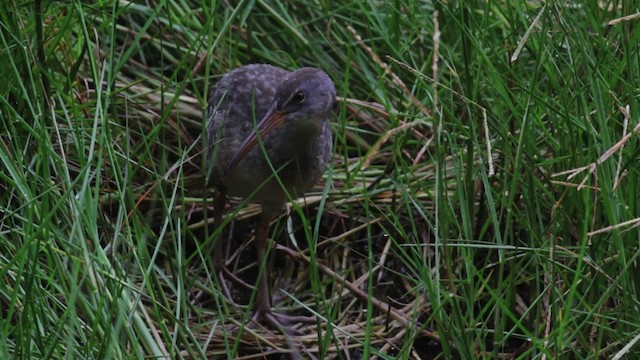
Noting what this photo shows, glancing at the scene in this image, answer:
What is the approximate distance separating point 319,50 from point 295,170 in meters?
Answer: 1.11

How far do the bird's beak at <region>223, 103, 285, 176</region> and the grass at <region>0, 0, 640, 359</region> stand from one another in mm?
205

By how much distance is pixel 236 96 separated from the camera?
4.46 metres

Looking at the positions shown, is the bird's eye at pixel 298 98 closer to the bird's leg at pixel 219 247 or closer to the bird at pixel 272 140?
the bird at pixel 272 140

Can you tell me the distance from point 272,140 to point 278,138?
26 millimetres

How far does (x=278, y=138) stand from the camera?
423 cm

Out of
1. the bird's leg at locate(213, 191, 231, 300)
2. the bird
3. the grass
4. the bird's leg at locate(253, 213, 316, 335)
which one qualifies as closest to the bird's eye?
the bird

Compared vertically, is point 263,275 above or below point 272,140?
below

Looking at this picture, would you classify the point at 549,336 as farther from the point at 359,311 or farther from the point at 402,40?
the point at 402,40

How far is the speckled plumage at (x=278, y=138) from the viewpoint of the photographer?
4.21 m

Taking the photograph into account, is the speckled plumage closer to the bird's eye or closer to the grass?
the bird's eye

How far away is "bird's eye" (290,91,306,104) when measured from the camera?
13.7 ft

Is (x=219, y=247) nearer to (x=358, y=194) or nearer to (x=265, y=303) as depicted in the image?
(x=265, y=303)

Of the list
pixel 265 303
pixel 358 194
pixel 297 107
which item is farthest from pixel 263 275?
pixel 297 107

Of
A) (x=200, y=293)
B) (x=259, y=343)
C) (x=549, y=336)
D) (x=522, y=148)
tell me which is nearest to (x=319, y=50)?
(x=200, y=293)
